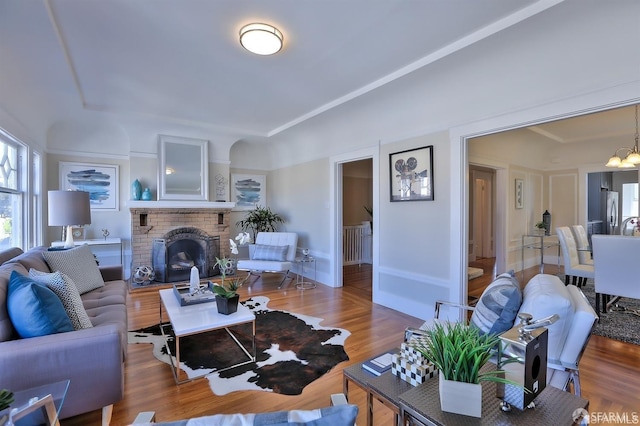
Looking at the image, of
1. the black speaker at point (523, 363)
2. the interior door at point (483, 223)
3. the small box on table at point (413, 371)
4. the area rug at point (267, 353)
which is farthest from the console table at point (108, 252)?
the interior door at point (483, 223)

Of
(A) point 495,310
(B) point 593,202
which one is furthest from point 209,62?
(B) point 593,202

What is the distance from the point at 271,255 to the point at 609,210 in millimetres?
7799

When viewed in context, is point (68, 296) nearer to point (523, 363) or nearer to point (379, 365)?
point (379, 365)

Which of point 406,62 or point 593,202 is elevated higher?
point 406,62

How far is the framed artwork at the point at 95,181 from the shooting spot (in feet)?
16.3

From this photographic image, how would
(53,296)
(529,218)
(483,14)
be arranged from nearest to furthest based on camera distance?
(53,296) < (483,14) < (529,218)

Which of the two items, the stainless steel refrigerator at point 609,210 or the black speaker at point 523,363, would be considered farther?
the stainless steel refrigerator at point 609,210

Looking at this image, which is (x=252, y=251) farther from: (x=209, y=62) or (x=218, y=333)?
(x=209, y=62)

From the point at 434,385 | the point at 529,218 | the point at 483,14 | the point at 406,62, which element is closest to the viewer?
the point at 434,385

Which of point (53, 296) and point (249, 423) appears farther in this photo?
point (53, 296)

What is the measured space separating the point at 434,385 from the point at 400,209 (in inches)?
113

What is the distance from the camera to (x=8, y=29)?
2.22 m

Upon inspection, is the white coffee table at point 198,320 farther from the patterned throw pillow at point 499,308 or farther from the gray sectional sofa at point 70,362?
the patterned throw pillow at point 499,308

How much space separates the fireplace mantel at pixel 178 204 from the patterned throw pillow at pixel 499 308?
4845mm
